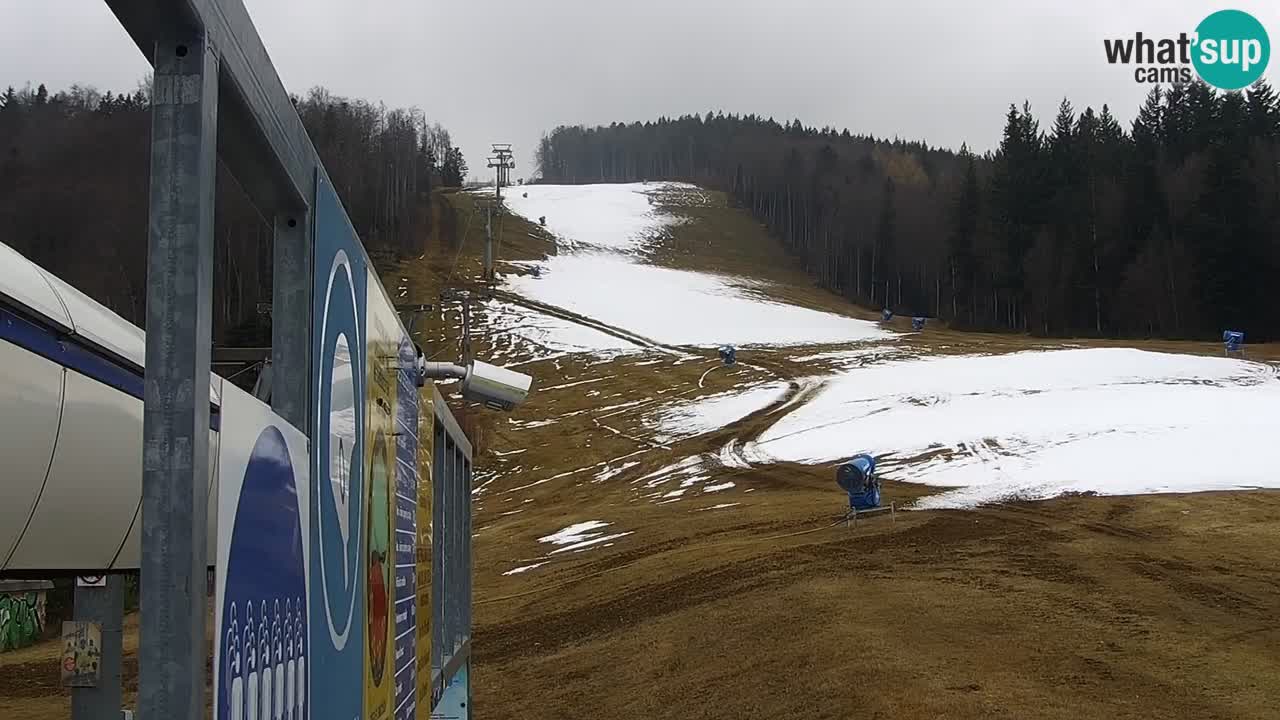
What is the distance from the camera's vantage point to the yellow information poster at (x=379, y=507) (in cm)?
334

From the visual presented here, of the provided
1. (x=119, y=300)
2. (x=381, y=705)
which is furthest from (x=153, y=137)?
(x=381, y=705)

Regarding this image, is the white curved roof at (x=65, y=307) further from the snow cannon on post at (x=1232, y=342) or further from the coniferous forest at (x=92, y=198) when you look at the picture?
the snow cannon on post at (x=1232, y=342)

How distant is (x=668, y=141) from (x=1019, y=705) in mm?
180704

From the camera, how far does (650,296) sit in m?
69.6

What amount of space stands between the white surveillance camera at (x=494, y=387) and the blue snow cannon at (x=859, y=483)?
58.6 feet

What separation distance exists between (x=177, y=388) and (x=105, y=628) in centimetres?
466

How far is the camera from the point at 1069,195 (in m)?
77.6

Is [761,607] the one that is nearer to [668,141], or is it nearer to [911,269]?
[911,269]

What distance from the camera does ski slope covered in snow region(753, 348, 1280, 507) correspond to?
87.5ft

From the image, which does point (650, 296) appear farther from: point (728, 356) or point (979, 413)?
point (979, 413)

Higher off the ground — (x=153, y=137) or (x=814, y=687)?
(x=153, y=137)

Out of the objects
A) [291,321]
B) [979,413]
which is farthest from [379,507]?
[979,413]

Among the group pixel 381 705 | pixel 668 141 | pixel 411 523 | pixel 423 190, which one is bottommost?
pixel 381 705

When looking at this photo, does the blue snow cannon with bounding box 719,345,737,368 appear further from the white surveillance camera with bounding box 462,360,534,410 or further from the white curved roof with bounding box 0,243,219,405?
the white curved roof with bounding box 0,243,219,405
